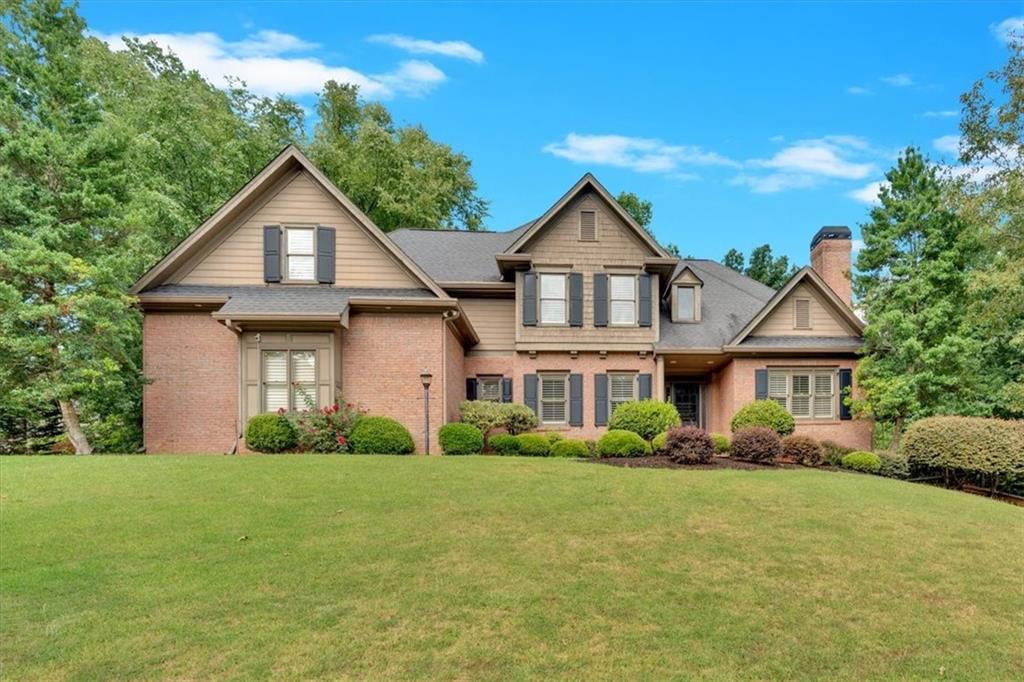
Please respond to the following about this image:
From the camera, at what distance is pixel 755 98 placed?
18891mm

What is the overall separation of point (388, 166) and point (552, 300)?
1916cm

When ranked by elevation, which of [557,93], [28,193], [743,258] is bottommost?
[28,193]

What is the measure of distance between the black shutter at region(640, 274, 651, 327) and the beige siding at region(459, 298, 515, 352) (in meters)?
4.60

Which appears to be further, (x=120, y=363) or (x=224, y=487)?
(x=120, y=363)

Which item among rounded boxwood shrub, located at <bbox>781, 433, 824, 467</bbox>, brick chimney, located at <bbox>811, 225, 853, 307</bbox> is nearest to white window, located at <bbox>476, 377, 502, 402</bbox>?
rounded boxwood shrub, located at <bbox>781, 433, 824, 467</bbox>

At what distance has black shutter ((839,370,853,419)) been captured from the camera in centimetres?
1780

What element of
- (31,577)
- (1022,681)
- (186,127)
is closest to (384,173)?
(186,127)

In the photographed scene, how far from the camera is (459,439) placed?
542 inches

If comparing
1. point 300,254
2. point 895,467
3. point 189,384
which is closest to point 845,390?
point 895,467

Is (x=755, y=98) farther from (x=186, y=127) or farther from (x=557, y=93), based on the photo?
(x=186, y=127)

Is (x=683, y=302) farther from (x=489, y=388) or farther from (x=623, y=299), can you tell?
(x=489, y=388)

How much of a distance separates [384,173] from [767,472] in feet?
91.1

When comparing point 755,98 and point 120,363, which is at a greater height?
point 755,98

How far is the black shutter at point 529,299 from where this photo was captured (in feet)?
Result: 57.7
